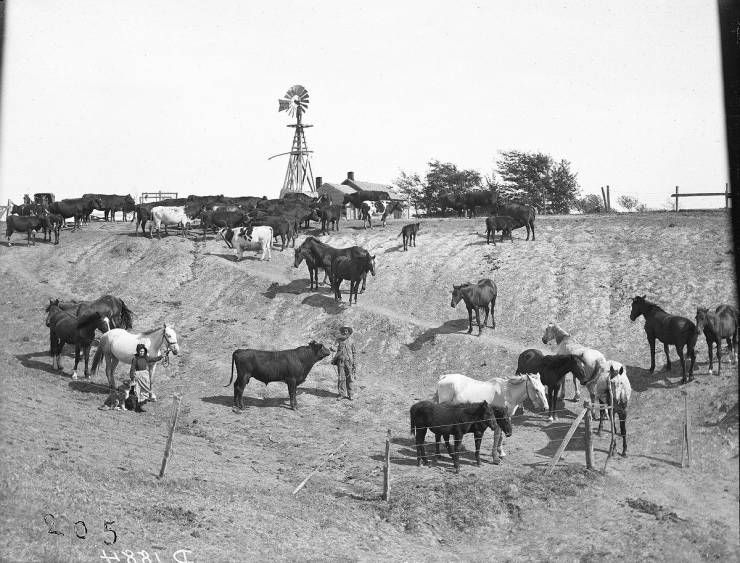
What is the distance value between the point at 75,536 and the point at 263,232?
28.6 meters

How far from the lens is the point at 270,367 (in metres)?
21.9

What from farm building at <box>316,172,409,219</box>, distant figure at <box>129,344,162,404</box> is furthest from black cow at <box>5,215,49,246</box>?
farm building at <box>316,172,409,219</box>

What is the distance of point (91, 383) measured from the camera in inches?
900

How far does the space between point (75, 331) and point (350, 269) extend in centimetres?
1215

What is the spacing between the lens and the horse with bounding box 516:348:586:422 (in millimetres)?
20375

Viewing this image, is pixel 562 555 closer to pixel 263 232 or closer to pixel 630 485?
pixel 630 485

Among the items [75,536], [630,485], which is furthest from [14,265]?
[630,485]

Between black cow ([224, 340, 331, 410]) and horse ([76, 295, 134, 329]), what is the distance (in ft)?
20.3

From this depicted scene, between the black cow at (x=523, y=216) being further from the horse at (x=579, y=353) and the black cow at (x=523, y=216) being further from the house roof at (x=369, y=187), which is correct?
the house roof at (x=369, y=187)

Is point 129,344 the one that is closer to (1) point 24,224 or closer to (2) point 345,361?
(2) point 345,361

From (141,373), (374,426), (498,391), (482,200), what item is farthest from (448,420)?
(482,200)

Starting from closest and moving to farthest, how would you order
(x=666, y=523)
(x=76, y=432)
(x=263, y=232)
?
1. (x=666, y=523)
2. (x=76, y=432)
3. (x=263, y=232)

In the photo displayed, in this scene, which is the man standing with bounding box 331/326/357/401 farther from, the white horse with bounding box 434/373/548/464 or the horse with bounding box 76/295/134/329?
the horse with bounding box 76/295/134/329

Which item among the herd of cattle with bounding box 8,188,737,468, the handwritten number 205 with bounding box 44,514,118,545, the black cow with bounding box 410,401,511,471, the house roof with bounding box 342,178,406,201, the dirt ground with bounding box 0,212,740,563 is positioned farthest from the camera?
the house roof with bounding box 342,178,406,201
